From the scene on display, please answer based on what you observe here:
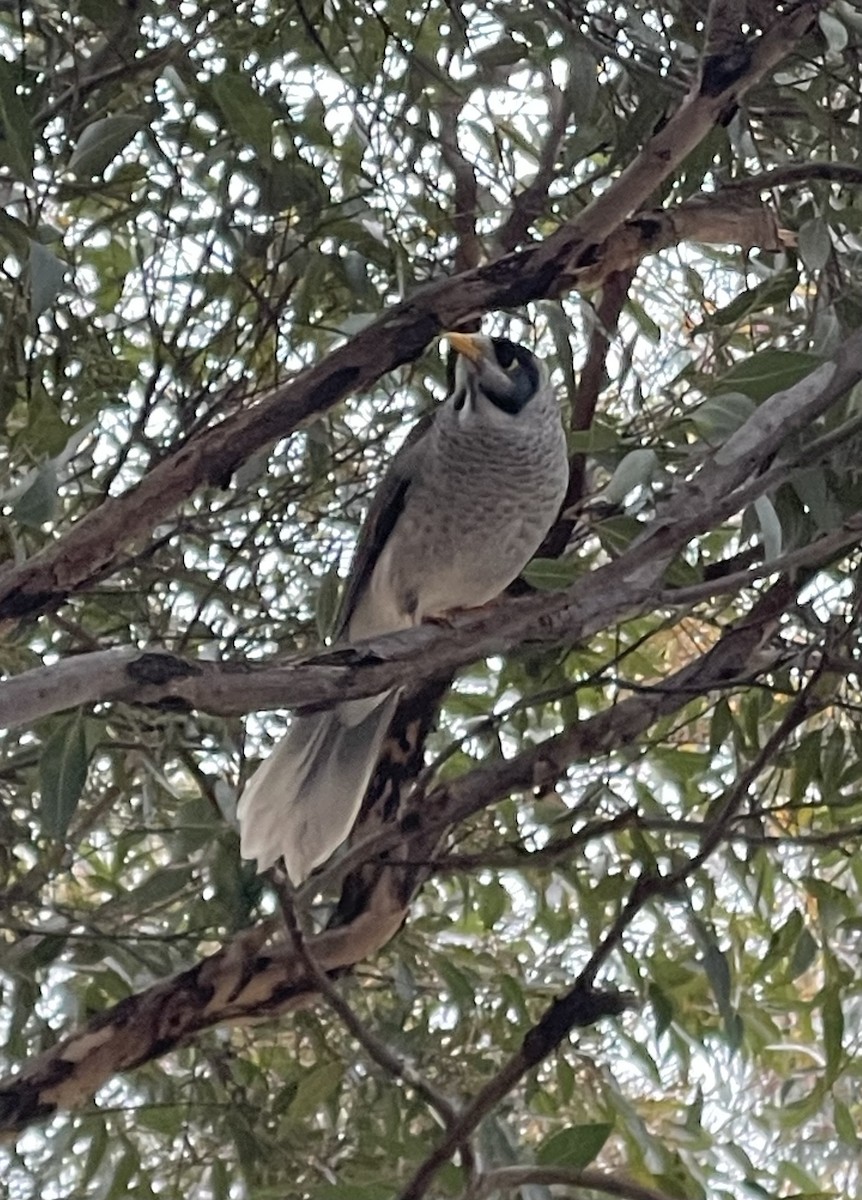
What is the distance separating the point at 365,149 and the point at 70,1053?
0.81 meters

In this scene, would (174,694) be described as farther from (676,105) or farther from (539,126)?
(539,126)

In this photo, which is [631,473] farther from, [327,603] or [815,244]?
[327,603]

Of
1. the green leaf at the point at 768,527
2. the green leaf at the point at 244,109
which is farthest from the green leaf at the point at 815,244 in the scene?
the green leaf at the point at 244,109

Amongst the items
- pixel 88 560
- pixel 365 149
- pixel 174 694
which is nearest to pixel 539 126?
pixel 365 149

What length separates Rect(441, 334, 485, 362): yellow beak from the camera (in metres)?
1.73

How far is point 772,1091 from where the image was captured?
6.42 feet

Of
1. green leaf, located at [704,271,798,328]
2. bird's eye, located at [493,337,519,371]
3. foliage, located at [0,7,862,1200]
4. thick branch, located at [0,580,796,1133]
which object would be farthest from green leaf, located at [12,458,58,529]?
bird's eye, located at [493,337,519,371]

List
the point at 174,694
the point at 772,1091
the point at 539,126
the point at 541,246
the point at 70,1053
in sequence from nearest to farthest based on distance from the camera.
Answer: the point at 174,694
the point at 541,246
the point at 70,1053
the point at 539,126
the point at 772,1091

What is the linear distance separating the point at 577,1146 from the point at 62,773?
1.41ft

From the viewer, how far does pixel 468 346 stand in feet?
5.70

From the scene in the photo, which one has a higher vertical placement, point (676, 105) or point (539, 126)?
point (539, 126)

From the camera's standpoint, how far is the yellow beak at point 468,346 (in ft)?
5.67

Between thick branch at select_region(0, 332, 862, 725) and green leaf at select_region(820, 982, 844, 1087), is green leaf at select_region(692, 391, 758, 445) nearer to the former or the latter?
thick branch at select_region(0, 332, 862, 725)

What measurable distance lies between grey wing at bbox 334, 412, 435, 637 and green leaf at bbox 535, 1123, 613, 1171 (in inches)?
30.1
